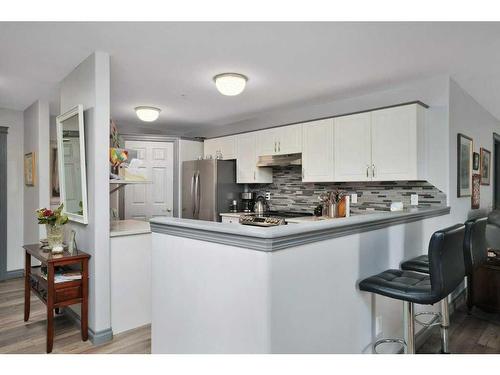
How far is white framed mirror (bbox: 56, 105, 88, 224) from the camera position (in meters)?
2.77

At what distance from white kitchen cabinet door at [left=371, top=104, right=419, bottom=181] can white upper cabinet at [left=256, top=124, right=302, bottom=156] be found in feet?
3.44

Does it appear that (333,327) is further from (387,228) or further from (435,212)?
(435,212)

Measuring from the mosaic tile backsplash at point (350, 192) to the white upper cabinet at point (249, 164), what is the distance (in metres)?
0.23

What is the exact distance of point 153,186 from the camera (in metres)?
5.58

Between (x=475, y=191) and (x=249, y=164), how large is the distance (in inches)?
115

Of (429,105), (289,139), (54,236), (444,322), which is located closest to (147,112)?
(289,139)

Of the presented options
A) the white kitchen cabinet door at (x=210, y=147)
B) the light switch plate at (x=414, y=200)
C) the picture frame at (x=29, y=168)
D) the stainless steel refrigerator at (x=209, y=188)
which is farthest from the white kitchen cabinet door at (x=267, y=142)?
the picture frame at (x=29, y=168)

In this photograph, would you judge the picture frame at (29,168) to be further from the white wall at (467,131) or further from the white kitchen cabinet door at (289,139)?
the white wall at (467,131)

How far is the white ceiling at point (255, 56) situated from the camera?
7.60ft

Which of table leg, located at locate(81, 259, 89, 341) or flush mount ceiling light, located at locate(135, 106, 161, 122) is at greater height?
flush mount ceiling light, located at locate(135, 106, 161, 122)

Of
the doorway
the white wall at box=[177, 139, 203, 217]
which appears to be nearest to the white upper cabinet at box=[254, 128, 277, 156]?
the white wall at box=[177, 139, 203, 217]

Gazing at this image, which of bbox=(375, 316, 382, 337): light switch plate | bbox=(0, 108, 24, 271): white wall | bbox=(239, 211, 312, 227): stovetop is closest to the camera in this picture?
bbox=(375, 316, 382, 337): light switch plate

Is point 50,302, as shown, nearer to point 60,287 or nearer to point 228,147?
point 60,287

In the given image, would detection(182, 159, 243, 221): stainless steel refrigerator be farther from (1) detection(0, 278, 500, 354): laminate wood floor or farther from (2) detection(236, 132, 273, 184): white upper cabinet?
(1) detection(0, 278, 500, 354): laminate wood floor
